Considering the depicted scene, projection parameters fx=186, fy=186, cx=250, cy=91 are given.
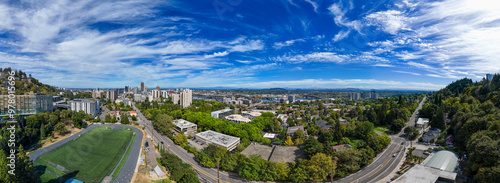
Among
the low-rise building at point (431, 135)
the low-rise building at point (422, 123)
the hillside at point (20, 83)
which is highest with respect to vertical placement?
the hillside at point (20, 83)

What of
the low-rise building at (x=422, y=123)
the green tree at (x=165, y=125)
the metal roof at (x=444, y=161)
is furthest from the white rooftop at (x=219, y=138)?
the low-rise building at (x=422, y=123)

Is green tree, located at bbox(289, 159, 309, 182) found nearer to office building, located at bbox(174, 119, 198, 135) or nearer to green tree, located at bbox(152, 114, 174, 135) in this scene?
office building, located at bbox(174, 119, 198, 135)

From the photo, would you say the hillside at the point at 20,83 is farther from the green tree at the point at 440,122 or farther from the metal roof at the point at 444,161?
the green tree at the point at 440,122

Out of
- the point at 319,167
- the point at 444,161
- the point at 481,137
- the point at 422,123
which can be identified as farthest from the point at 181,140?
the point at 422,123

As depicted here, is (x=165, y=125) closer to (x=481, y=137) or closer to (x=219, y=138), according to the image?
(x=219, y=138)

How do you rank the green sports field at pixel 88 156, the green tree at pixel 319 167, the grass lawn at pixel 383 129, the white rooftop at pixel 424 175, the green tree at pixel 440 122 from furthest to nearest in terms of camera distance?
1. the grass lawn at pixel 383 129
2. the green tree at pixel 440 122
3. the green sports field at pixel 88 156
4. the green tree at pixel 319 167
5. the white rooftop at pixel 424 175

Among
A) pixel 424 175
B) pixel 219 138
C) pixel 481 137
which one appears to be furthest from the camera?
pixel 219 138
